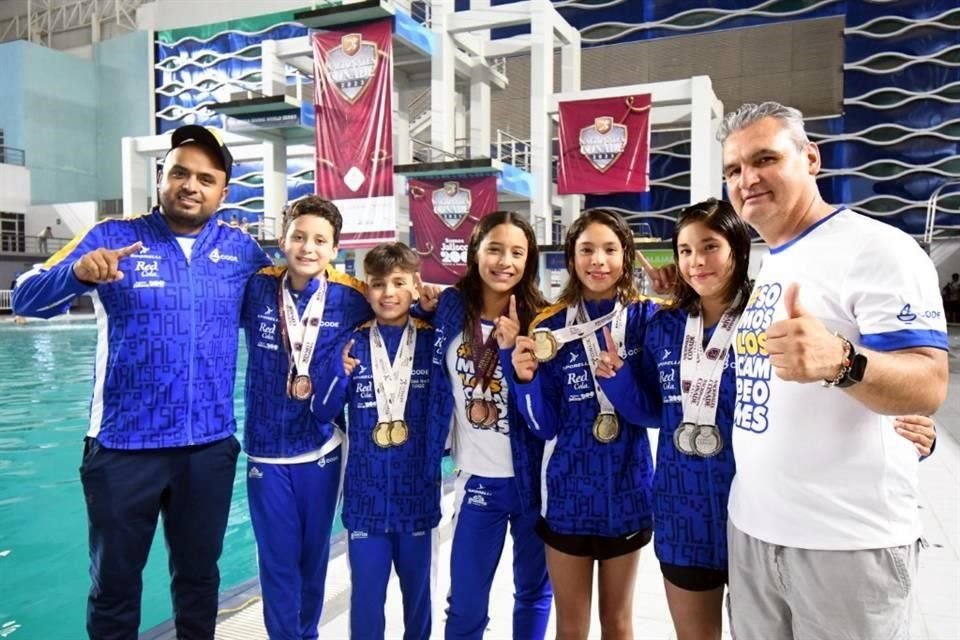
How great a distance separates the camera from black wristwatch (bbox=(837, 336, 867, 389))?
1.29 m

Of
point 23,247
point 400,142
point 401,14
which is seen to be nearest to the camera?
point 401,14

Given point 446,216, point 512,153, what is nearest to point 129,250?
point 446,216

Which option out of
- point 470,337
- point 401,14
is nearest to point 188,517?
point 470,337

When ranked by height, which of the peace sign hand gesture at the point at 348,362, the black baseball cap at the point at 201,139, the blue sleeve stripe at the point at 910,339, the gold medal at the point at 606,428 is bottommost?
the gold medal at the point at 606,428

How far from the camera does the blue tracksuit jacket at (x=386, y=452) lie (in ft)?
8.07

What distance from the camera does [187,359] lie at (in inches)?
93.3

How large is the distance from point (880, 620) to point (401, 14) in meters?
16.5

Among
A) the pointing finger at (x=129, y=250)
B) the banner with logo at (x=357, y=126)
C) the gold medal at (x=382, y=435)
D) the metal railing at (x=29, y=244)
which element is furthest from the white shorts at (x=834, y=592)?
the metal railing at (x=29, y=244)

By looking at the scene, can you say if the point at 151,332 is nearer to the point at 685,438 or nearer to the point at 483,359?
the point at 483,359

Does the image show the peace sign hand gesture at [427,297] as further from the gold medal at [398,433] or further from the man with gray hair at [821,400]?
the man with gray hair at [821,400]

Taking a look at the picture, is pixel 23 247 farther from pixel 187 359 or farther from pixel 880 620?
pixel 880 620

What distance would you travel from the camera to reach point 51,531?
4.81m

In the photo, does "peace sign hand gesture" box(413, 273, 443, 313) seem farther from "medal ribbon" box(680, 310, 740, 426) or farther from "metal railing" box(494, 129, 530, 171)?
"metal railing" box(494, 129, 530, 171)

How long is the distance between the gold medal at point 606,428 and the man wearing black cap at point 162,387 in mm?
1375
